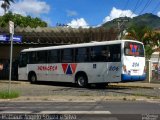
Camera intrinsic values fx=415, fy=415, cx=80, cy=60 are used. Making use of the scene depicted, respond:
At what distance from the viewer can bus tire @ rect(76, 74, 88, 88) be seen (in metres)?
27.3

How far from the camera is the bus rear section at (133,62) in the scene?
24873mm

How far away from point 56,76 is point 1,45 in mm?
10267

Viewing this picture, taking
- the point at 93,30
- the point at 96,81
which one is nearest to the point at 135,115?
the point at 96,81

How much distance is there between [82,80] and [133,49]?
4.12 metres

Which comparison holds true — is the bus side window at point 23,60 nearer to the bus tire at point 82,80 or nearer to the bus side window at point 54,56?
the bus side window at point 54,56

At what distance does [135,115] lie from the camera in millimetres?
12656

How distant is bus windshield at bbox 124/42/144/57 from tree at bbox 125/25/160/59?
25161 millimetres

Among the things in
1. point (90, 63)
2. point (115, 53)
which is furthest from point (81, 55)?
point (115, 53)

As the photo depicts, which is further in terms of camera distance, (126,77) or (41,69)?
(41,69)

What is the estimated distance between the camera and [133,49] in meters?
25.8

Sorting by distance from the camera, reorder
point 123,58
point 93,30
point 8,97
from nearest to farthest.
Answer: point 8,97 → point 123,58 → point 93,30

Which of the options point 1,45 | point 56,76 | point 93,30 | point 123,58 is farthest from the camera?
point 1,45

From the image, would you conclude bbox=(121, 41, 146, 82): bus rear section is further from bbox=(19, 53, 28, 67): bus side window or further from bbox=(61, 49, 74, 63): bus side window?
bbox=(19, 53, 28, 67): bus side window

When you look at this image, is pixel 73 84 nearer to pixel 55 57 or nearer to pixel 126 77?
pixel 55 57
